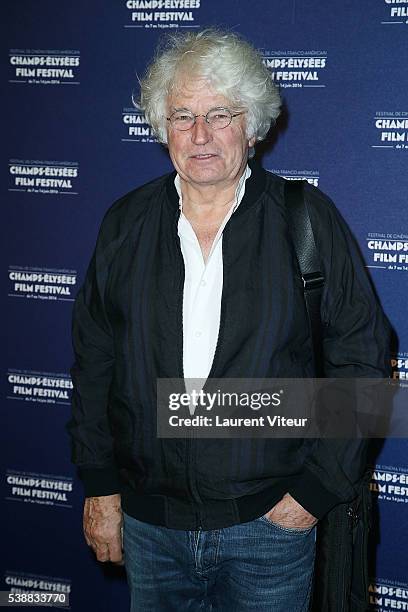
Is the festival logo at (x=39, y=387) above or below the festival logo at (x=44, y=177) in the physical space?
below

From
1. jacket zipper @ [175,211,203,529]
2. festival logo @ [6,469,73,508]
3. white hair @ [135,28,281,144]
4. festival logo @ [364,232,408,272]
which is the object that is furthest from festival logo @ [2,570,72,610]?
white hair @ [135,28,281,144]

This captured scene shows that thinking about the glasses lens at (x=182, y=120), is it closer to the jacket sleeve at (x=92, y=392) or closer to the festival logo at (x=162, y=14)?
the jacket sleeve at (x=92, y=392)

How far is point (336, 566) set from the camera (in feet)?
5.37

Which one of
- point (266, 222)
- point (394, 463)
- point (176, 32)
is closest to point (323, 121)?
point (176, 32)

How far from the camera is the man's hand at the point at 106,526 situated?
1.69 meters

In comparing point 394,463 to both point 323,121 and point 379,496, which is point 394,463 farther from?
point 323,121

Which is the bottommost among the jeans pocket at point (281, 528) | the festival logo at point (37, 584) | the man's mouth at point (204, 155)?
the festival logo at point (37, 584)

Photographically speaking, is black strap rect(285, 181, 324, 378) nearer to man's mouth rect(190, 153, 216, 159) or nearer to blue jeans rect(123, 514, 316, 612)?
man's mouth rect(190, 153, 216, 159)

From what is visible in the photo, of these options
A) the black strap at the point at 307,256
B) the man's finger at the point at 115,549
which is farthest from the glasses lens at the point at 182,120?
the man's finger at the point at 115,549

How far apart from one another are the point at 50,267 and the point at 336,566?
55.3 inches

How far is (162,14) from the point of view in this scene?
2.22 meters

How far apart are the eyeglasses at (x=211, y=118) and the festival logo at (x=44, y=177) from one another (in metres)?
0.94

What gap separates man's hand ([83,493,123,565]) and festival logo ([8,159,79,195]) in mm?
1131

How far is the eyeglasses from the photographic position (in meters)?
1.52
